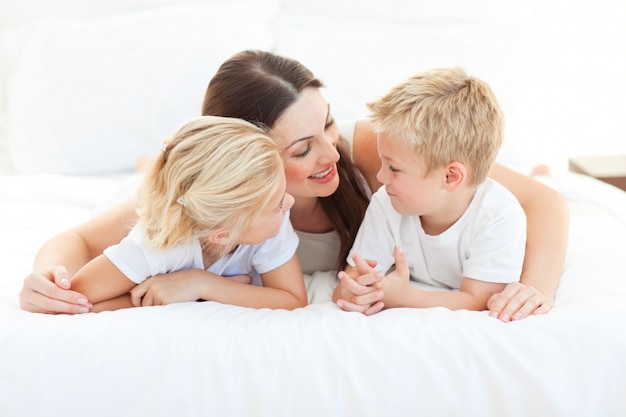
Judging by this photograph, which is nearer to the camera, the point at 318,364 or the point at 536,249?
the point at 318,364

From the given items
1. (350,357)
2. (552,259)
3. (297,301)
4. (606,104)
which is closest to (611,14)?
(606,104)

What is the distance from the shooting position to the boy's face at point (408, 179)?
1.48m

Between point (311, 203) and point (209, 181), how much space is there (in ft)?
1.47

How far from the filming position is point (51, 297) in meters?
1.44

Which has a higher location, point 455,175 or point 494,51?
point 494,51

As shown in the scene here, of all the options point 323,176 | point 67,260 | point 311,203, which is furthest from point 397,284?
point 67,260

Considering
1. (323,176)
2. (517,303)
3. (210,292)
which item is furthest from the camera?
(323,176)

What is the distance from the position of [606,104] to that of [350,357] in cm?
201

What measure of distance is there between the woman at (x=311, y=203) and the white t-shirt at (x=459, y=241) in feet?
0.20

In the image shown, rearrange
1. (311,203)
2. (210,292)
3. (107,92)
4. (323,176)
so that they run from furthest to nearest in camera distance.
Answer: (107,92)
(311,203)
(323,176)
(210,292)

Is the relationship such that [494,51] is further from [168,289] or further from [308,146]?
[168,289]

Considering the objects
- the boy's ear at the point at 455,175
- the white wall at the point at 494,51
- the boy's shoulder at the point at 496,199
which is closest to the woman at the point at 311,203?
the boy's shoulder at the point at 496,199

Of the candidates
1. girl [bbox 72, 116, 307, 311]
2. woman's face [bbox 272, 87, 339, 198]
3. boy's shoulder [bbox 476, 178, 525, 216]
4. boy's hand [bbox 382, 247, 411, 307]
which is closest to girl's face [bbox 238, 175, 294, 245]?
girl [bbox 72, 116, 307, 311]

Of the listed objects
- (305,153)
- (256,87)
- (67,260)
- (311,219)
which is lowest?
(67,260)
